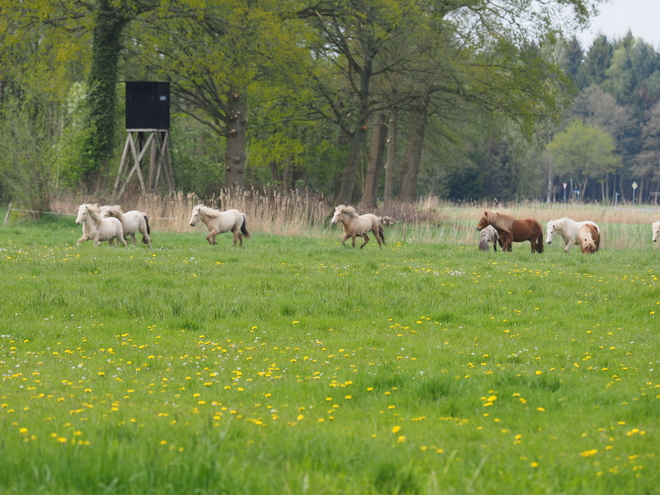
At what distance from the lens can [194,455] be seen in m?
4.58

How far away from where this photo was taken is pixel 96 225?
70.6ft

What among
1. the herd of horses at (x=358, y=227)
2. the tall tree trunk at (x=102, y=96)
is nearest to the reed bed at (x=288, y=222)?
the tall tree trunk at (x=102, y=96)

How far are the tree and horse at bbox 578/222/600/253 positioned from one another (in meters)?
87.6

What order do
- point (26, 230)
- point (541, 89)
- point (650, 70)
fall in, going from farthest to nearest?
point (650, 70)
point (541, 89)
point (26, 230)

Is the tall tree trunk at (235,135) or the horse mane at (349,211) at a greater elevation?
the tall tree trunk at (235,135)

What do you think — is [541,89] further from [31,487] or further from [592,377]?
[31,487]

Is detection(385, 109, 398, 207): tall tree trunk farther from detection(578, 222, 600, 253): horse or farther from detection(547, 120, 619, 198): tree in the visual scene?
detection(547, 120, 619, 198): tree

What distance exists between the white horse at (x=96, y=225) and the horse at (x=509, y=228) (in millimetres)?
9936

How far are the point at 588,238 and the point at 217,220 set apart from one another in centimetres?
1053

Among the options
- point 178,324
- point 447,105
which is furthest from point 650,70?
point 178,324

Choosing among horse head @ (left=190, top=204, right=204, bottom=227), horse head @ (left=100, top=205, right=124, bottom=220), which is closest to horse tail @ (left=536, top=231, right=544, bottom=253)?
horse head @ (left=190, top=204, right=204, bottom=227)

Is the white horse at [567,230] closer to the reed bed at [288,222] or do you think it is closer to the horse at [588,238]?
the horse at [588,238]

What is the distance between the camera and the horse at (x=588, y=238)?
22984 millimetres

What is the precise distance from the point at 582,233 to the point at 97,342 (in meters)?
16.8
